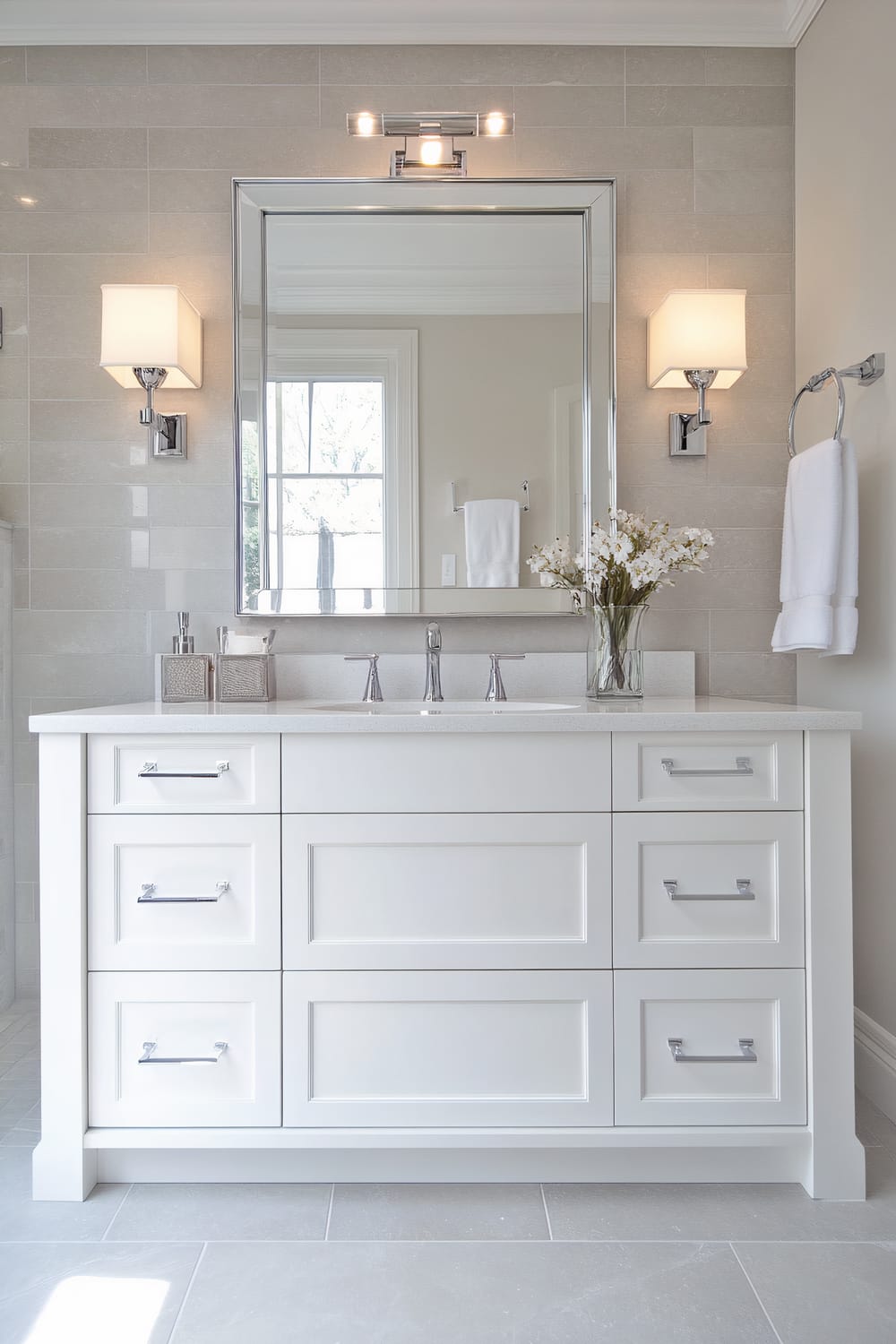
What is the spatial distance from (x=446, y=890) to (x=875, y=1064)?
3.42ft

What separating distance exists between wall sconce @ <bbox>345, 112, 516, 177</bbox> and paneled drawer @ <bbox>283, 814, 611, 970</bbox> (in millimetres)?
1533


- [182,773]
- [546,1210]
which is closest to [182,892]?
[182,773]

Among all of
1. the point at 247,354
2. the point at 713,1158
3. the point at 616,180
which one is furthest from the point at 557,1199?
the point at 616,180

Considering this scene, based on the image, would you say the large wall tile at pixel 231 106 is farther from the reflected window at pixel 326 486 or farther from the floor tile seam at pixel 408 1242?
the floor tile seam at pixel 408 1242

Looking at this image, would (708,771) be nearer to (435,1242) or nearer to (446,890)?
(446,890)

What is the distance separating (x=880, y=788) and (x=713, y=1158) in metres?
0.81

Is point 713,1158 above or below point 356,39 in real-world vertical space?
below

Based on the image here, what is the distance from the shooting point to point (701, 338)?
1934 millimetres

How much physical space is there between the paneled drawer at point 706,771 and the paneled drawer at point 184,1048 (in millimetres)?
701

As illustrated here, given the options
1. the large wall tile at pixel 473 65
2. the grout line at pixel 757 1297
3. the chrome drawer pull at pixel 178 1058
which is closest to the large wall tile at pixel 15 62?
the large wall tile at pixel 473 65

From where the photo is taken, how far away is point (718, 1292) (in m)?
1.22

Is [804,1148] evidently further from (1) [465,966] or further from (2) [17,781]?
(2) [17,781]

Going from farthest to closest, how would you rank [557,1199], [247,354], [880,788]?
[247,354], [880,788], [557,1199]

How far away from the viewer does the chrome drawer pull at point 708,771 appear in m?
1.46
